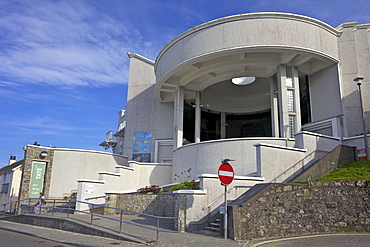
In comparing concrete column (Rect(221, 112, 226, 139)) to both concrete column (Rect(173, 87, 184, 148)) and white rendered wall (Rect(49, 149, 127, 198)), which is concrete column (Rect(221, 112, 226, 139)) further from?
white rendered wall (Rect(49, 149, 127, 198))

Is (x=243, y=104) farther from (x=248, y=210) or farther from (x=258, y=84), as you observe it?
(x=248, y=210)

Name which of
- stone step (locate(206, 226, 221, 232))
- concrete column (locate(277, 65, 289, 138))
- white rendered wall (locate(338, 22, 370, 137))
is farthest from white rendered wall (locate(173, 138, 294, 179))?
stone step (locate(206, 226, 221, 232))

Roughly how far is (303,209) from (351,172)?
3.39 metres

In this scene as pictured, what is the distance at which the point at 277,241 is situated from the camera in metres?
8.89

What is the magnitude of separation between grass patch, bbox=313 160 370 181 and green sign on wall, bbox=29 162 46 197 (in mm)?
16293

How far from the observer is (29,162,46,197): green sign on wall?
19572 millimetres

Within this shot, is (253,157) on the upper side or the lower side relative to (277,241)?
upper

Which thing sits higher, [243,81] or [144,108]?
[243,81]

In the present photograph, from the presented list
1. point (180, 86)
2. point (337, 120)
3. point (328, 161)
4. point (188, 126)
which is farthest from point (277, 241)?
point (188, 126)

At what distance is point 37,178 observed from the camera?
19.9 metres

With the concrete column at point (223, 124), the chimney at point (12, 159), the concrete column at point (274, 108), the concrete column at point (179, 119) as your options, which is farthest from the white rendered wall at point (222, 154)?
the chimney at point (12, 159)

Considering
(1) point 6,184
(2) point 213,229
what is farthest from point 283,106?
(1) point 6,184

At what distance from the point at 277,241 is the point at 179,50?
547 inches

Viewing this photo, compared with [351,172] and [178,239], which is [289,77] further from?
[178,239]
